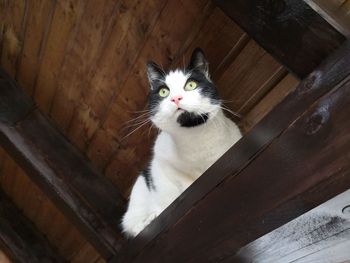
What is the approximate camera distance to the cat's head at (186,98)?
4.38 feet

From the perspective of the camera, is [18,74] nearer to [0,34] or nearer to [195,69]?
[0,34]

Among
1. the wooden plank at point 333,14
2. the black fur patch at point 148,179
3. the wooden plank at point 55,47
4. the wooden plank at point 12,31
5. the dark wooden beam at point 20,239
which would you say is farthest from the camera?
the dark wooden beam at point 20,239

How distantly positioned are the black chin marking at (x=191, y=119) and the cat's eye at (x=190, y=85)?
0.29 feet

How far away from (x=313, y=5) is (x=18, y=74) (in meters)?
1.66

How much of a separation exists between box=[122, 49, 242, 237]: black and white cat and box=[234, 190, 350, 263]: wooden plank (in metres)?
0.36

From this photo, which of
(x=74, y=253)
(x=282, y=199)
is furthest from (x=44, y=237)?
(x=282, y=199)

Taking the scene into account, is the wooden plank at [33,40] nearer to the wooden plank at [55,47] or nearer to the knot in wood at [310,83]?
the wooden plank at [55,47]

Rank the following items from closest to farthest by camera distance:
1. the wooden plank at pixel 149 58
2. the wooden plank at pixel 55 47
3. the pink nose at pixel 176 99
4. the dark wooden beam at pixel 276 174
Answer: the dark wooden beam at pixel 276 174, the pink nose at pixel 176 99, the wooden plank at pixel 149 58, the wooden plank at pixel 55 47

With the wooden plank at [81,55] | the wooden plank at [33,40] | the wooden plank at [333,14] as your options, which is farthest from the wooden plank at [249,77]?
the wooden plank at [33,40]

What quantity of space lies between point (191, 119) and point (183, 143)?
10 centimetres

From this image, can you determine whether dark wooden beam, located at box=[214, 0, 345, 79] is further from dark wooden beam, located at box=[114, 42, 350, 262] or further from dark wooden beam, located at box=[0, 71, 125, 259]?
dark wooden beam, located at box=[0, 71, 125, 259]

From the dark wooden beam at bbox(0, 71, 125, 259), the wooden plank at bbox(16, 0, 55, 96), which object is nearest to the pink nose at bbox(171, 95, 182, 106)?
the wooden plank at bbox(16, 0, 55, 96)

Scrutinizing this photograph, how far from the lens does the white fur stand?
1354 millimetres

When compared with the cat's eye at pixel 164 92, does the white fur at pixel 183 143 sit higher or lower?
lower
